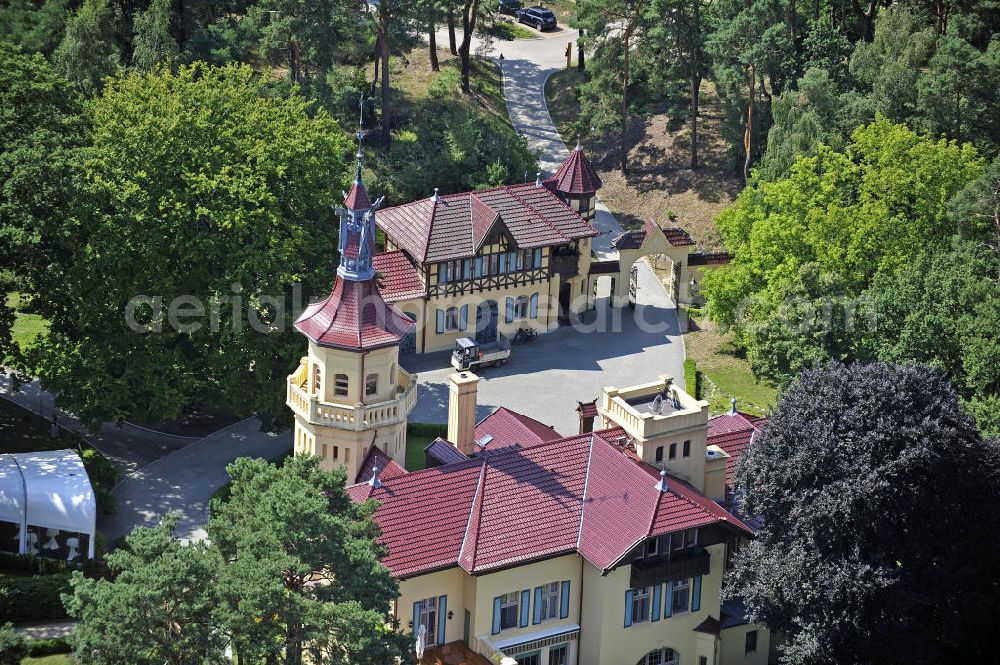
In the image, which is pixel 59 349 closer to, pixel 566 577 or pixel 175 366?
pixel 175 366

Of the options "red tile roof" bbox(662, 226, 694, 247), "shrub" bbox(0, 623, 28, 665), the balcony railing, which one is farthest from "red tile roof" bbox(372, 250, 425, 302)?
"shrub" bbox(0, 623, 28, 665)

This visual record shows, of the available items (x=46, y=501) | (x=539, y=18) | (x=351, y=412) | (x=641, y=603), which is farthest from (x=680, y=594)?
(x=539, y=18)

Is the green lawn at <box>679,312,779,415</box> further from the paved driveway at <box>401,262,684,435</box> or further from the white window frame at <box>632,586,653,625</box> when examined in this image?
the white window frame at <box>632,586,653,625</box>

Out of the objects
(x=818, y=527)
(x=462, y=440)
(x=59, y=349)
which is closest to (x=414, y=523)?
(x=462, y=440)

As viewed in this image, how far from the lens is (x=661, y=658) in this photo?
7075 centimetres

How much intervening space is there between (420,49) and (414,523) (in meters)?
65.9

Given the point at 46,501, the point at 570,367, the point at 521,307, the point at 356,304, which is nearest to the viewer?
the point at 356,304

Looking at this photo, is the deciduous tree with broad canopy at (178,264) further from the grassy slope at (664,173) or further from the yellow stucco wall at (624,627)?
the grassy slope at (664,173)

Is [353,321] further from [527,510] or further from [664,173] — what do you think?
[664,173]

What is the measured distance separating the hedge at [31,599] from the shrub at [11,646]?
3.03 meters

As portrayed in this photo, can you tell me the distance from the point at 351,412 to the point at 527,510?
8.11m

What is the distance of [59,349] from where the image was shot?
3103 inches

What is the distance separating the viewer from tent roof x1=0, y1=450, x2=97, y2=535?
72250 mm

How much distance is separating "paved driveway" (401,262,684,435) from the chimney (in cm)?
1589
